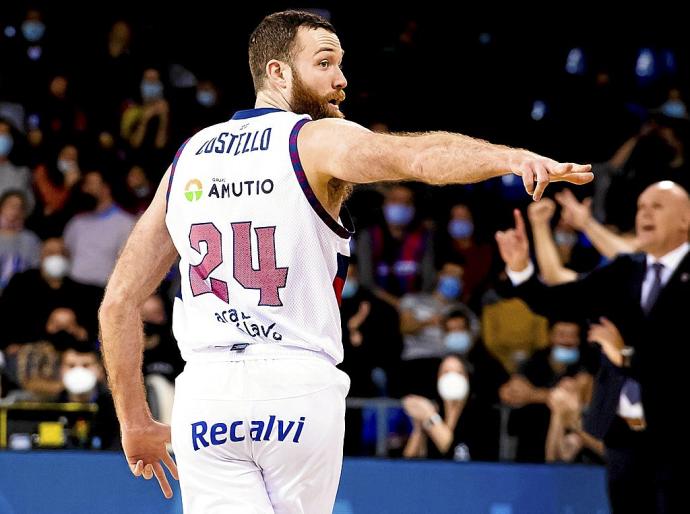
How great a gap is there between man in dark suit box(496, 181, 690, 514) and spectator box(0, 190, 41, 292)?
18.7ft

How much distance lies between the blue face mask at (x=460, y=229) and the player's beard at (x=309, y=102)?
24.8 ft

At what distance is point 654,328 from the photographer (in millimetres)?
7074

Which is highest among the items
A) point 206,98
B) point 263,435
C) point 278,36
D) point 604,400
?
point 206,98

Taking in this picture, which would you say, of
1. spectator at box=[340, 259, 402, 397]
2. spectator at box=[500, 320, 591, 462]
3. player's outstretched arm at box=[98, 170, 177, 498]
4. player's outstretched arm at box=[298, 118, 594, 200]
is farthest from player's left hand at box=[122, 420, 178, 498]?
spectator at box=[340, 259, 402, 397]

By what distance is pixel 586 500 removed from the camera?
7.70 meters

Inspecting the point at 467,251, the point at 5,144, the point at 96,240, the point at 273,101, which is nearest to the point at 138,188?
the point at 96,240

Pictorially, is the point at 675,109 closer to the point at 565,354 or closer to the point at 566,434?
the point at 565,354

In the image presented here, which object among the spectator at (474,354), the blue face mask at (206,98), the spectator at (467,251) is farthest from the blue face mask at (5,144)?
the spectator at (474,354)

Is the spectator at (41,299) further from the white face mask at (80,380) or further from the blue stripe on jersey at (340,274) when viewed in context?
the blue stripe on jersey at (340,274)

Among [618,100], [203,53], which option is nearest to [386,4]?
[203,53]

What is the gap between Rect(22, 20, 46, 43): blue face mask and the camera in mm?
13703

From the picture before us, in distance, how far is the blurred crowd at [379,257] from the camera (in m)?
8.63

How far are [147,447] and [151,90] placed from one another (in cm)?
945

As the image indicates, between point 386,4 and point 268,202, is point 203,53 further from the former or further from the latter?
point 268,202
